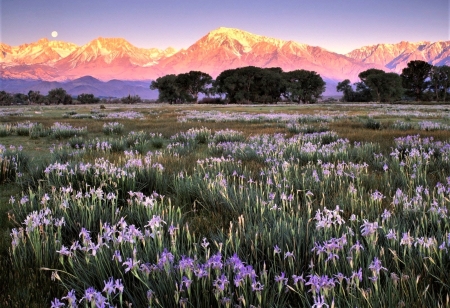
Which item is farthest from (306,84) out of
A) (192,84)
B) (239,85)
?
(192,84)

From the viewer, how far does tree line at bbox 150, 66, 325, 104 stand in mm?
103812

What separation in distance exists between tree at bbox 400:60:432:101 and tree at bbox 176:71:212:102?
7178 centimetres

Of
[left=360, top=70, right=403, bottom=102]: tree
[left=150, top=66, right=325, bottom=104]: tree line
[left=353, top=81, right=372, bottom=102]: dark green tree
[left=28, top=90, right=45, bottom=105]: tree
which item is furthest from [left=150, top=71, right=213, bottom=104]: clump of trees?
[left=353, top=81, right=372, bottom=102]: dark green tree

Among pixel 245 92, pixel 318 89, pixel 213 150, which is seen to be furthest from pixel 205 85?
pixel 213 150

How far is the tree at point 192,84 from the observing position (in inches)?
4547

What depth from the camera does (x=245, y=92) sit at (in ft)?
339

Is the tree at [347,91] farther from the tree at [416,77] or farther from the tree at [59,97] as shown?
the tree at [59,97]

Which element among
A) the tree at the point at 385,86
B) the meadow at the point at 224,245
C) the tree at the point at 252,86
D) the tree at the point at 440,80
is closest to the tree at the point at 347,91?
the tree at the point at 440,80

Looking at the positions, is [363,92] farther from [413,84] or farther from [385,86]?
[385,86]

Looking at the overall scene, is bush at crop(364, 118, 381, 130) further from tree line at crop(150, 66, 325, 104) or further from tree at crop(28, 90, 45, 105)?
tree at crop(28, 90, 45, 105)

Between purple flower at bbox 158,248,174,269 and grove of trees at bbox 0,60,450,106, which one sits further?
grove of trees at bbox 0,60,450,106

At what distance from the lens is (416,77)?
363ft

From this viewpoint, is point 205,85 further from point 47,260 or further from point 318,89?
point 47,260

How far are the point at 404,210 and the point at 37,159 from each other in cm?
782
